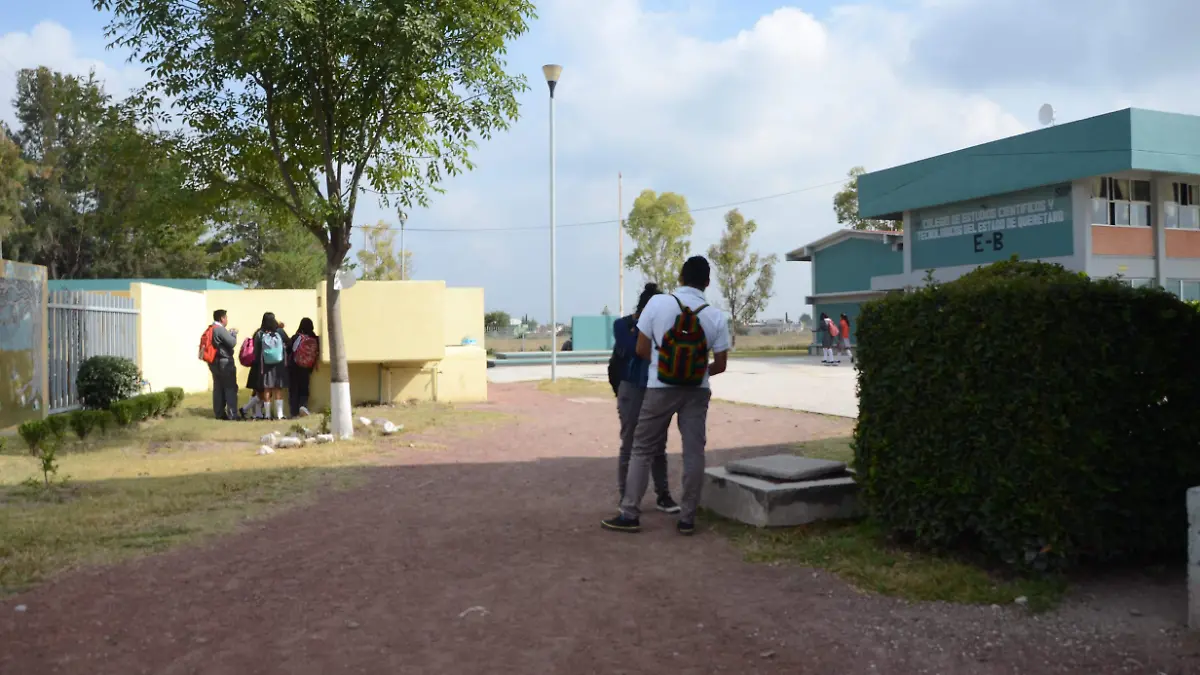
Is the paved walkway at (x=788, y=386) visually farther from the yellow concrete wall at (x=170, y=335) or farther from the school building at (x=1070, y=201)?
the yellow concrete wall at (x=170, y=335)

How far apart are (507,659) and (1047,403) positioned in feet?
9.09

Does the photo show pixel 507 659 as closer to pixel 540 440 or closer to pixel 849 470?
pixel 849 470

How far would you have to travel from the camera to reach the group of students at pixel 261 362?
541 inches

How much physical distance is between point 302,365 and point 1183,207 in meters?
27.1

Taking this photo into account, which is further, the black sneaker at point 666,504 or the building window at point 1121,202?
the building window at point 1121,202

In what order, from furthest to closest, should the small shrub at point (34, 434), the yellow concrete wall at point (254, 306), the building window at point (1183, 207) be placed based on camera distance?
the building window at point (1183, 207)
the yellow concrete wall at point (254, 306)
the small shrub at point (34, 434)

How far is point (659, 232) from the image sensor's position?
51688 millimetres

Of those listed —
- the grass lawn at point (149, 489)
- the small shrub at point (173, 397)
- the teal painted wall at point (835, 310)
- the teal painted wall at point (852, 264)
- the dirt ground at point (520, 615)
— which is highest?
the teal painted wall at point (852, 264)

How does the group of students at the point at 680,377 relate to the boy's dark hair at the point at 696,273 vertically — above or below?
below

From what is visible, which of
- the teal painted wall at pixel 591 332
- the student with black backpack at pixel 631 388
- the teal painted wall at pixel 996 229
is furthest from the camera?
the teal painted wall at pixel 591 332

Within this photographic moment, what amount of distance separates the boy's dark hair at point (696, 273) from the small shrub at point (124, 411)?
8.95 meters

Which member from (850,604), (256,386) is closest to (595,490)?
(850,604)

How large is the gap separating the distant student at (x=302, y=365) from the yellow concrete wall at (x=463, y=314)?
36.2 ft

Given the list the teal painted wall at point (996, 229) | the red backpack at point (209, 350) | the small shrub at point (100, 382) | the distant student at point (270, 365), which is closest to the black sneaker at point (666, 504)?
the distant student at point (270, 365)
